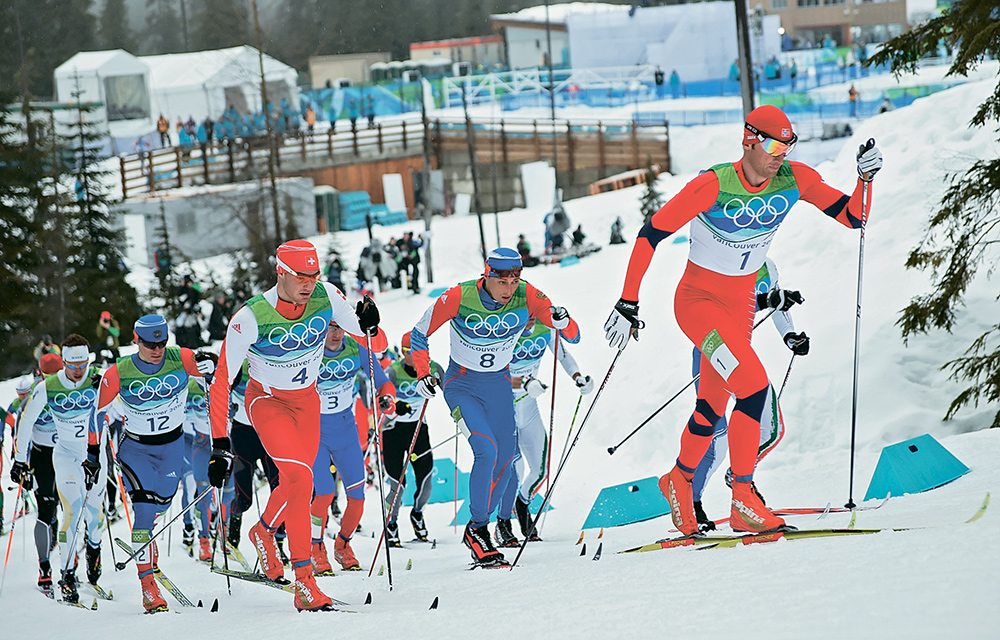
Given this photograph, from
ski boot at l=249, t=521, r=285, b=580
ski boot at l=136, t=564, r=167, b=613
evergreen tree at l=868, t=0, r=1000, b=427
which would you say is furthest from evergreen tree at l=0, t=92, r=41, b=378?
evergreen tree at l=868, t=0, r=1000, b=427

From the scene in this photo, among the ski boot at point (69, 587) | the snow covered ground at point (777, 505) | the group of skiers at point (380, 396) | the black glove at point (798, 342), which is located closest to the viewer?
the snow covered ground at point (777, 505)

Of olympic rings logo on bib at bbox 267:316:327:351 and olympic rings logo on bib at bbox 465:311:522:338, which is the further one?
olympic rings logo on bib at bbox 465:311:522:338

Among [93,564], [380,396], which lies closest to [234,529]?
[93,564]

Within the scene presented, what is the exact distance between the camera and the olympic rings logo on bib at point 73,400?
809 cm

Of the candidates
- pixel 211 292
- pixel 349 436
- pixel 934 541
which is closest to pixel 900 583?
pixel 934 541

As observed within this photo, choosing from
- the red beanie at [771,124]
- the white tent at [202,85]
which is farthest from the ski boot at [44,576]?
the white tent at [202,85]

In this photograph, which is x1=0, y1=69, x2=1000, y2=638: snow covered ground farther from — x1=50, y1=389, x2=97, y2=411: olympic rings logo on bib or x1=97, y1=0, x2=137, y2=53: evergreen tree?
x1=97, y1=0, x2=137, y2=53: evergreen tree

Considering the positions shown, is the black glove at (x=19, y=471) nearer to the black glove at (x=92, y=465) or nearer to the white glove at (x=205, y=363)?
the black glove at (x=92, y=465)

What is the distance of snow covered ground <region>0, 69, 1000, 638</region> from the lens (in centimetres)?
364

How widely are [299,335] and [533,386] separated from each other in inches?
97.2

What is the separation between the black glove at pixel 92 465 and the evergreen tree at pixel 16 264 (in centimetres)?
1975

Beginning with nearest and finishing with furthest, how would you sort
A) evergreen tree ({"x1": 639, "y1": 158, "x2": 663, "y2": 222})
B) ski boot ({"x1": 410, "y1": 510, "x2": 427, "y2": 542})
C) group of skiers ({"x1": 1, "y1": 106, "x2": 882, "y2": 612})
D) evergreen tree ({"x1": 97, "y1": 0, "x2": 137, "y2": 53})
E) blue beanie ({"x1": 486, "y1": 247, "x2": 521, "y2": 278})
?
group of skiers ({"x1": 1, "y1": 106, "x2": 882, "y2": 612}) < blue beanie ({"x1": 486, "y1": 247, "x2": 521, "y2": 278}) < ski boot ({"x1": 410, "y1": 510, "x2": 427, "y2": 542}) < evergreen tree ({"x1": 639, "y1": 158, "x2": 663, "y2": 222}) < evergreen tree ({"x1": 97, "y1": 0, "x2": 137, "y2": 53})

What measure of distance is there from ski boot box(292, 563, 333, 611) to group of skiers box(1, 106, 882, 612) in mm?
11

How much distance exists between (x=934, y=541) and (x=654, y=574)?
3.87ft
